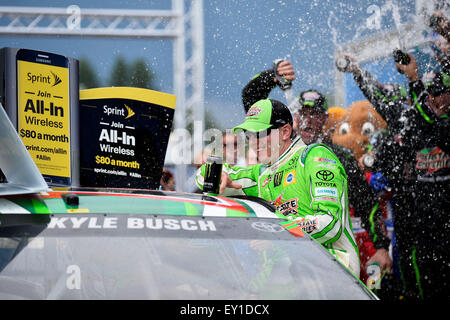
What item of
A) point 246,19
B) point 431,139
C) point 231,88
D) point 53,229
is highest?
point 246,19

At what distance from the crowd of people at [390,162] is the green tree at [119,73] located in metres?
3.15

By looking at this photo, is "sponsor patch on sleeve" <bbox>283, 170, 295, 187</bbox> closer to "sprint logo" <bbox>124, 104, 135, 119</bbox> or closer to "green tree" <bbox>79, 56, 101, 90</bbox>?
"sprint logo" <bbox>124, 104, 135, 119</bbox>

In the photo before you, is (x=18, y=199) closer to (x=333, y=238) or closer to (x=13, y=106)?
(x=13, y=106)

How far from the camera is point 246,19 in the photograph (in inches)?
282

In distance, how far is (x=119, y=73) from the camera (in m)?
8.31

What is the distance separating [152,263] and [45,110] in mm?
1437

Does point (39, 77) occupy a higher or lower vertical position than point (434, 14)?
lower

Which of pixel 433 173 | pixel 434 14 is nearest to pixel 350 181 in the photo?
pixel 433 173

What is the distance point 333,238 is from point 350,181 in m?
2.75

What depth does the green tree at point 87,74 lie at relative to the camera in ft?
26.7

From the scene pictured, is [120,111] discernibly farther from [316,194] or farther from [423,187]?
[423,187]

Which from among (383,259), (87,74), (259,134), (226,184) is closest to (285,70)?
(259,134)

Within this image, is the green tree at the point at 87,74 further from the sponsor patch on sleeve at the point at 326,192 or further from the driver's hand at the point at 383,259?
the sponsor patch on sleeve at the point at 326,192

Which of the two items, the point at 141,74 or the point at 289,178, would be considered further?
the point at 141,74
